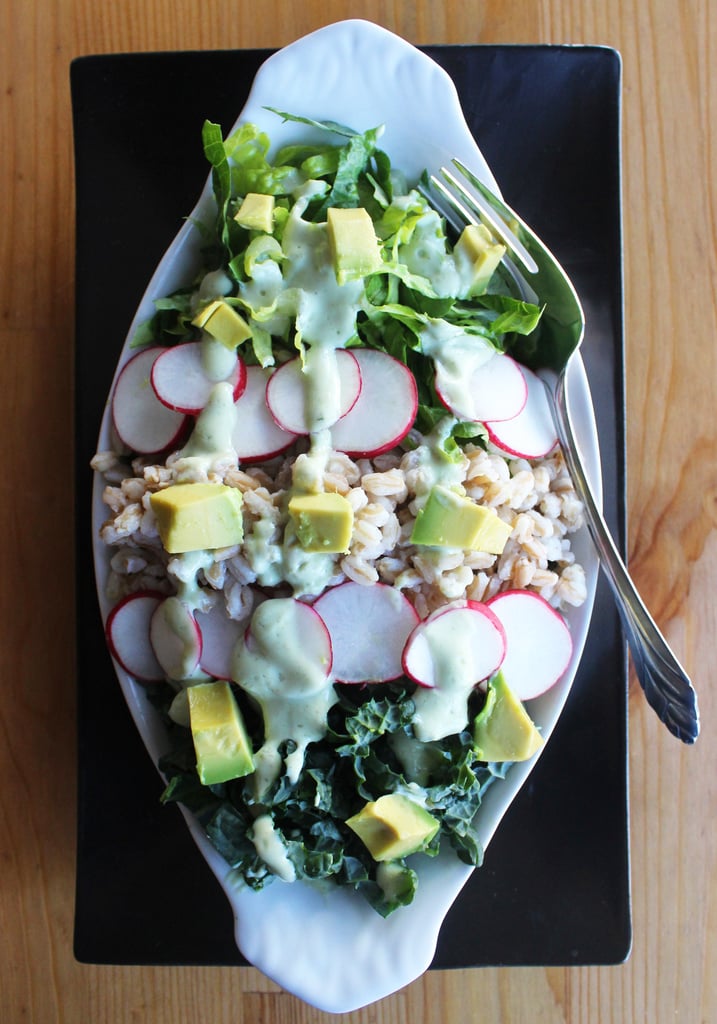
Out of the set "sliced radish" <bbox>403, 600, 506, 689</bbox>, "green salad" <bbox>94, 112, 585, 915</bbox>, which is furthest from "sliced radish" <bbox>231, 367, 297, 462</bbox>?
"sliced radish" <bbox>403, 600, 506, 689</bbox>

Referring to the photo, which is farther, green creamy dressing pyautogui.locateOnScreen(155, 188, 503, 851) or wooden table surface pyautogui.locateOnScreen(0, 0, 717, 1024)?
wooden table surface pyautogui.locateOnScreen(0, 0, 717, 1024)

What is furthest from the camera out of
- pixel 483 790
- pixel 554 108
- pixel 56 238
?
pixel 56 238

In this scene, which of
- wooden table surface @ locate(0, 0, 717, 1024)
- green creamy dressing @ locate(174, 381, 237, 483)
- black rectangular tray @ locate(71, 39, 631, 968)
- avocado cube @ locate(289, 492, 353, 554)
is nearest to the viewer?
avocado cube @ locate(289, 492, 353, 554)

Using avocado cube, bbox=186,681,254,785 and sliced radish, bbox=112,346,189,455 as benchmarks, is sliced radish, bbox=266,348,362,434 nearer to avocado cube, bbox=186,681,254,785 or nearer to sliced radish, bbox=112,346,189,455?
sliced radish, bbox=112,346,189,455

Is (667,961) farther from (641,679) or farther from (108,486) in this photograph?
(108,486)

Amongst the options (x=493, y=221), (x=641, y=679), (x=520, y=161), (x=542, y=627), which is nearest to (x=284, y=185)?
(x=493, y=221)

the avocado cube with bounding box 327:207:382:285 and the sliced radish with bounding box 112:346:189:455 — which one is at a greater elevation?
the avocado cube with bounding box 327:207:382:285
